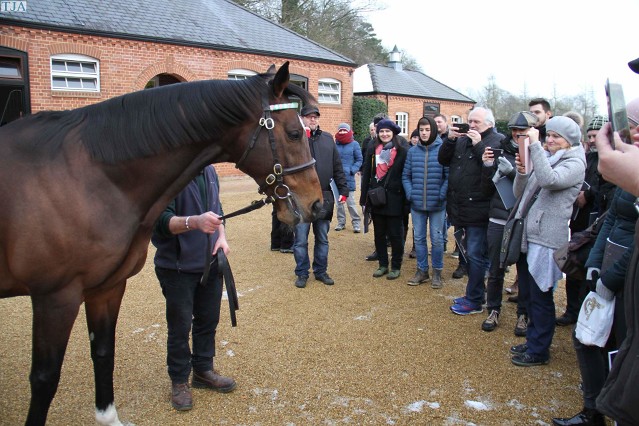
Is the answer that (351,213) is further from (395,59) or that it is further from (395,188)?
(395,59)

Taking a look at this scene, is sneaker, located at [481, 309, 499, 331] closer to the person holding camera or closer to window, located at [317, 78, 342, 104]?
the person holding camera

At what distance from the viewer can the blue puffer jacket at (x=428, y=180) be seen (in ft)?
19.0

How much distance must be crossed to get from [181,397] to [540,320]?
290cm

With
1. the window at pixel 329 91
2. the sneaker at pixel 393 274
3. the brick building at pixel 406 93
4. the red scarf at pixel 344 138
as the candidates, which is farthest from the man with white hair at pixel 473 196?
the brick building at pixel 406 93

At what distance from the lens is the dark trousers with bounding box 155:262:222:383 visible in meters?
3.17

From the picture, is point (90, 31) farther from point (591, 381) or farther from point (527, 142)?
point (591, 381)

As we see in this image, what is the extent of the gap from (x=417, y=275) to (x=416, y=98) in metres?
21.6

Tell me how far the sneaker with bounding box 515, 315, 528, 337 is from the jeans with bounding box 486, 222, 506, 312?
251mm

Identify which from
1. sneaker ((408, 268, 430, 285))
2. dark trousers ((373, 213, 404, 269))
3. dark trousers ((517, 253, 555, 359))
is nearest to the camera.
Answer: dark trousers ((517, 253, 555, 359))

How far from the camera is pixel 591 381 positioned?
2926mm

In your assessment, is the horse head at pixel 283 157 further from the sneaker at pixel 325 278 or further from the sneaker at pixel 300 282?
the sneaker at pixel 325 278

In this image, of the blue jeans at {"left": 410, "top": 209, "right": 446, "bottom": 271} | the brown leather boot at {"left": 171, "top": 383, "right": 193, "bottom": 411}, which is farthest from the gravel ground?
the blue jeans at {"left": 410, "top": 209, "right": 446, "bottom": 271}

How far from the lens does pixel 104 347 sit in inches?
115

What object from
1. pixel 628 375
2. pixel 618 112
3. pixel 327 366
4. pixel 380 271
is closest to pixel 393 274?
pixel 380 271
